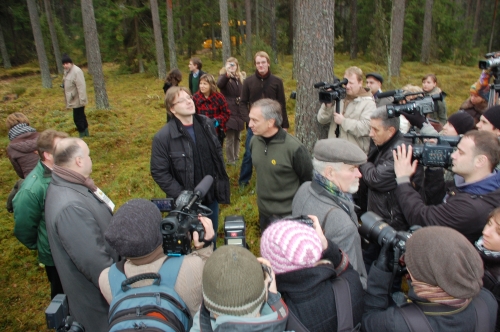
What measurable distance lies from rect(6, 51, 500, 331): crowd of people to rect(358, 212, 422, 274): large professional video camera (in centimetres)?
1

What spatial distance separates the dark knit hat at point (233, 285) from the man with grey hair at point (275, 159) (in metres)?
2.18

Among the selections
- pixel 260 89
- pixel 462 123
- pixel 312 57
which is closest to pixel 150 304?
pixel 312 57

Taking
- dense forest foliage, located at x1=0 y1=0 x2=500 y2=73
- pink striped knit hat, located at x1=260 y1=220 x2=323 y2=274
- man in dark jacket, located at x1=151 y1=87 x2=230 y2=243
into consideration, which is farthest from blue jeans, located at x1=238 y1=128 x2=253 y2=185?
dense forest foliage, located at x1=0 y1=0 x2=500 y2=73

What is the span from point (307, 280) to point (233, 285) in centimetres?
48

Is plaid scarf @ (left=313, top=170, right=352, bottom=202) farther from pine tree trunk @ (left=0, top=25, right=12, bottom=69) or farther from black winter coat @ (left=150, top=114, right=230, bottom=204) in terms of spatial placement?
pine tree trunk @ (left=0, top=25, right=12, bottom=69)

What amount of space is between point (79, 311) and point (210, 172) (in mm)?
1860

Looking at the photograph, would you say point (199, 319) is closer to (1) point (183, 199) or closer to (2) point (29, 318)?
(1) point (183, 199)

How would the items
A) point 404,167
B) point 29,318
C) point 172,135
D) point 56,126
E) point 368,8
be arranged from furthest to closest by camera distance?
1. point 368,8
2. point 56,126
3. point 29,318
4. point 172,135
5. point 404,167

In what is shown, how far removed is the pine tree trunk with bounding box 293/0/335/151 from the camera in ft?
14.3

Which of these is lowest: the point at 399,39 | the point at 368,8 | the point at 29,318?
the point at 29,318

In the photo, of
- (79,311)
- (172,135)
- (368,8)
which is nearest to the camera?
(79,311)

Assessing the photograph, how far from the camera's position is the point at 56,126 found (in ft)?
32.7

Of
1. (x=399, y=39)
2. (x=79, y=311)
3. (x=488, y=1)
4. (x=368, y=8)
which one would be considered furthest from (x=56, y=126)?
(x=488, y=1)

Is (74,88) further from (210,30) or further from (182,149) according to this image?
(210,30)
